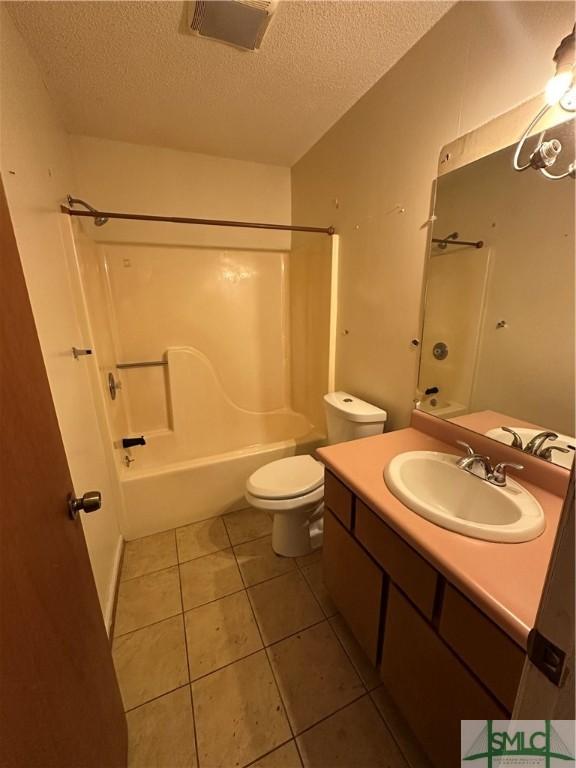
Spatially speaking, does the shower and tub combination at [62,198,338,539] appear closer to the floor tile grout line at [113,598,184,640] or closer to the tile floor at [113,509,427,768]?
the tile floor at [113,509,427,768]

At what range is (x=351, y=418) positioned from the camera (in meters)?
1.56

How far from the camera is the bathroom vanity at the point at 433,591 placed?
63 cm

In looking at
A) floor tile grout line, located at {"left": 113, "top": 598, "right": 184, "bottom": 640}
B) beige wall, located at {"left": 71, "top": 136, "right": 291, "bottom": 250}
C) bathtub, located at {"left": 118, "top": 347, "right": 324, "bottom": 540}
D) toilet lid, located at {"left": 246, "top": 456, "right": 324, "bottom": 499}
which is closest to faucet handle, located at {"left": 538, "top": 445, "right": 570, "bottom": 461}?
toilet lid, located at {"left": 246, "top": 456, "right": 324, "bottom": 499}

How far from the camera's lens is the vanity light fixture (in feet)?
2.47

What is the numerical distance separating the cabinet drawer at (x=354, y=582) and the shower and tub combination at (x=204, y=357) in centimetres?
93

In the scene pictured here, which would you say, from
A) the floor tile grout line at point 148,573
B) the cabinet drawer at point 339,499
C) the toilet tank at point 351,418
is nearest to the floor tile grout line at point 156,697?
the floor tile grout line at point 148,573

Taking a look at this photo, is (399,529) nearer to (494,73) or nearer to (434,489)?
(434,489)

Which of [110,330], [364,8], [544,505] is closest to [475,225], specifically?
[364,8]

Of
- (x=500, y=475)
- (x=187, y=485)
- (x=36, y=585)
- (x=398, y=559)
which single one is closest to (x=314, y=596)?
(x=398, y=559)

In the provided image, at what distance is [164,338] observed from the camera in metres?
2.29

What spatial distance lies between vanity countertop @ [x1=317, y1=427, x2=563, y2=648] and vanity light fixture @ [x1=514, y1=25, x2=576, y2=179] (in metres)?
0.95

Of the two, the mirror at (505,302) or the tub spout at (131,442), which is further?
the tub spout at (131,442)

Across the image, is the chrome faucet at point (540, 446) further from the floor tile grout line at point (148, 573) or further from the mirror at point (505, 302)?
the floor tile grout line at point (148, 573)

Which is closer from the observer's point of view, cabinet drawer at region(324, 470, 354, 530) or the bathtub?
cabinet drawer at region(324, 470, 354, 530)
